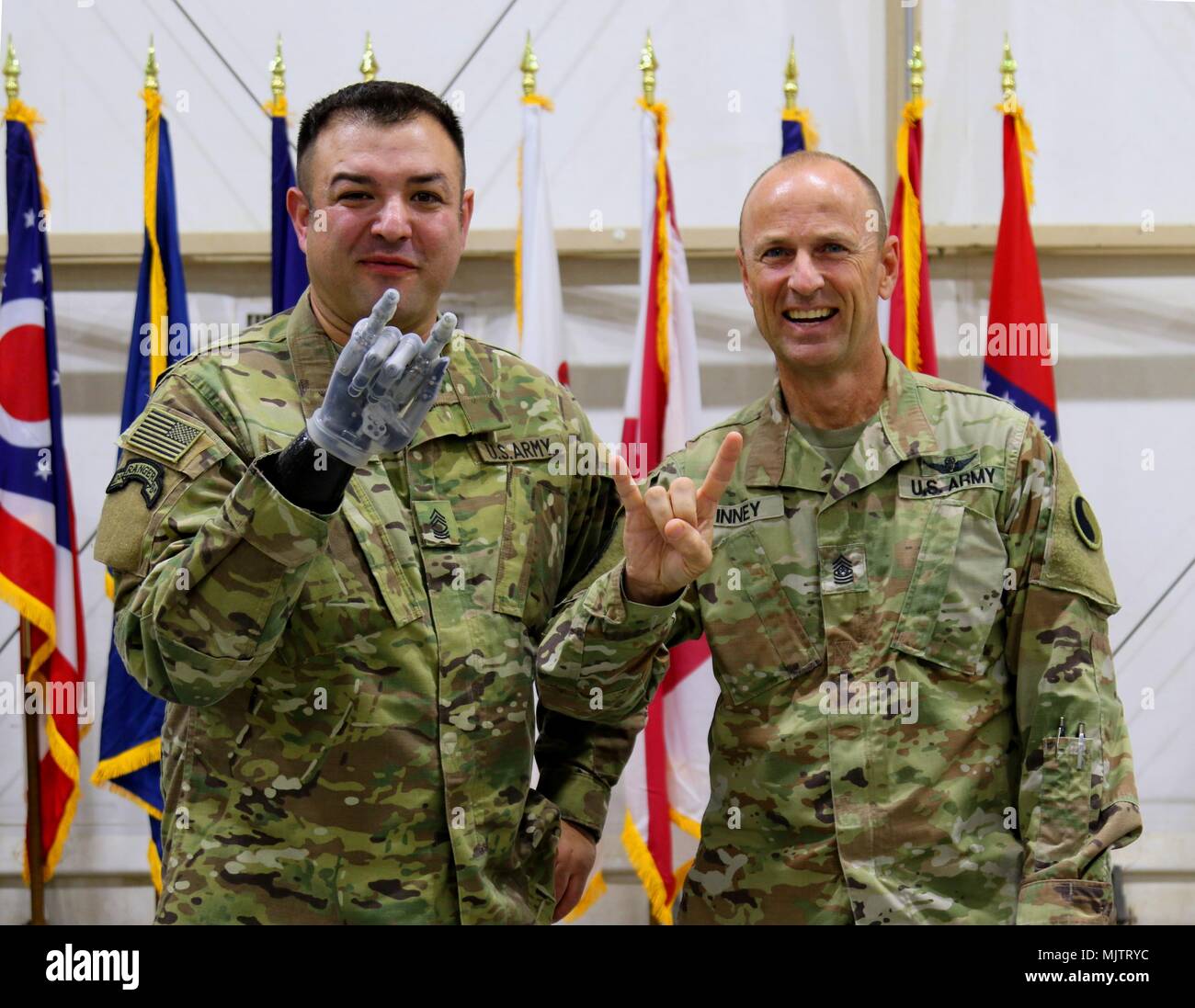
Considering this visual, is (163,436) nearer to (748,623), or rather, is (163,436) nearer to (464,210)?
(464,210)

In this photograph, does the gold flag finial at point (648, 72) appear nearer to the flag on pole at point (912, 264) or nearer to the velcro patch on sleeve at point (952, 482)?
the flag on pole at point (912, 264)

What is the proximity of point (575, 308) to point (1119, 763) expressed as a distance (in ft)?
6.79

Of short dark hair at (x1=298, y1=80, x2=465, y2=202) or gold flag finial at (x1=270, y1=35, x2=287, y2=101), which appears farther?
gold flag finial at (x1=270, y1=35, x2=287, y2=101)

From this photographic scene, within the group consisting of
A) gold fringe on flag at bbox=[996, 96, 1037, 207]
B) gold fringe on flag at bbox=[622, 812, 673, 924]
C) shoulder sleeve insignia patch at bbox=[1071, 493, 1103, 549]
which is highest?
gold fringe on flag at bbox=[996, 96, 1037, 207]

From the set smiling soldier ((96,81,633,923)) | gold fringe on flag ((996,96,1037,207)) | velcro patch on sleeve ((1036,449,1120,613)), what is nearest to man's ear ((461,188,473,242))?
smiling soldier ((96,81,633,923))

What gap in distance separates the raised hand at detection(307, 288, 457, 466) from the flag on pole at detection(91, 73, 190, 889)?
69.4 inches

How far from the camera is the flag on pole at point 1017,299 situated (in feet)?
10.0

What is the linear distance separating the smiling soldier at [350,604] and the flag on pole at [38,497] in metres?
1.53

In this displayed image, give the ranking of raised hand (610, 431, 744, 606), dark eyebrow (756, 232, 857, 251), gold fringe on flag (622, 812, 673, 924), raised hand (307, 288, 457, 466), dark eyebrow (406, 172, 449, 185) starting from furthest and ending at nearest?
gold fringe on flag (622, 812, 673, 924)
dark eyebrow (756, 232, 857, 251)
dark eyebrow (406, 172, 449, 185)
raised hand (610, 431, 744, 606)
raised hand (307, 288, 457, 466)

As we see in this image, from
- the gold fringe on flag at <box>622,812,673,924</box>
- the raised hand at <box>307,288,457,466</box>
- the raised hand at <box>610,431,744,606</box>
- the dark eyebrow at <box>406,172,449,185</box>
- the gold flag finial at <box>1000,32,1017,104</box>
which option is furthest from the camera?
the gold flag finial at <box>1000,32,1017,104</box>

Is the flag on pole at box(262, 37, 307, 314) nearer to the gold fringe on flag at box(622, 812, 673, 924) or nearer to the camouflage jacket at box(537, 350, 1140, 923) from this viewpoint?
the gold fringe on flag at box(622, 812, 673, 924)

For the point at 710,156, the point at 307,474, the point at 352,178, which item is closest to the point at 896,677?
the point at 307,474

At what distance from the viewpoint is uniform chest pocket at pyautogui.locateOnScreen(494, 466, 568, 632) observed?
171 centimetres

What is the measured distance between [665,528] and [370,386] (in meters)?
0.38
